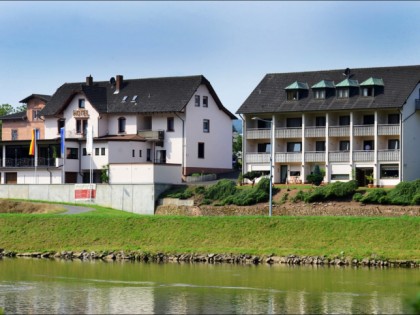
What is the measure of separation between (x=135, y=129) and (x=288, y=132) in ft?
60.3

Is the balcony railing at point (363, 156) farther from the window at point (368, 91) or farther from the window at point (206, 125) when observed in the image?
the window at point (206, 125)

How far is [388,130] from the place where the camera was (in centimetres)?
8556

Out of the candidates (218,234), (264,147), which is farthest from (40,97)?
(218,234)

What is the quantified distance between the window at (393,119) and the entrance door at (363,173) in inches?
177

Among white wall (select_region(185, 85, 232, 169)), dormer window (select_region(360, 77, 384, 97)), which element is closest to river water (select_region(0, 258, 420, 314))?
dormer window (select_region(360, 77, 384, 97))

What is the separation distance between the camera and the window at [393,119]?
282 ft

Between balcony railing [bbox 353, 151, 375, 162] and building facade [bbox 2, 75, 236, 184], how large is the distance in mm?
17091

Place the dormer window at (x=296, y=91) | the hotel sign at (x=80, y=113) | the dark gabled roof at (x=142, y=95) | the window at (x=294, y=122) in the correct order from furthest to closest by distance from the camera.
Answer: the hotel sign at (x=80, y=113) → the dark gabled roof at (x=142, y=95) → the window at (x=294, y=122) → the dormer window at (x=296, y=91)

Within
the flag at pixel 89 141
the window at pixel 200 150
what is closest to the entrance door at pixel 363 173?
the window at pixel 200 150

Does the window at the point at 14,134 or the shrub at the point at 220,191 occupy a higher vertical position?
the window at the point at 14,134

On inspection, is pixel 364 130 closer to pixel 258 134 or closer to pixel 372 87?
pixel 372 87

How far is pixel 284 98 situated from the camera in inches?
3620

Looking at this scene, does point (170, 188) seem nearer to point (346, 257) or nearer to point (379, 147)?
point (379, 147)

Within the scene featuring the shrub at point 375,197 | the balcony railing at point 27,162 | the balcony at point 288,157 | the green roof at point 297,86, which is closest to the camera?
the shrub at point 375,197
